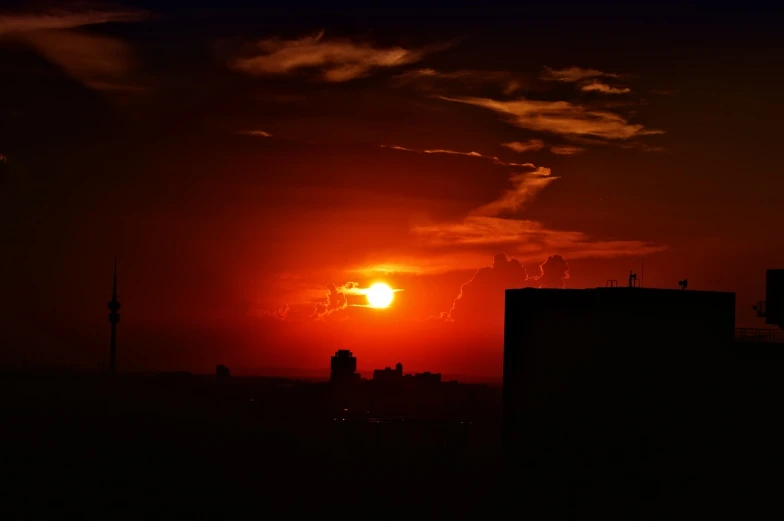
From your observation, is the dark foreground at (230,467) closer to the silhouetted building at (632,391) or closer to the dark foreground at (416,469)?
the dark foreground at (416,469)

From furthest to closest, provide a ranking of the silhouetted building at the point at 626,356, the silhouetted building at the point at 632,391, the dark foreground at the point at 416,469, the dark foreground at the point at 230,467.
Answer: the dark foreground at the point at 230,467, the silhouetted building at the point at 626,356, the silhouetted building at the point at 632,391, the dark foreground at the point at 416,469

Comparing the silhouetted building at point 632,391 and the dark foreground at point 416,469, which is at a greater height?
the silhouetted building at point 632,391

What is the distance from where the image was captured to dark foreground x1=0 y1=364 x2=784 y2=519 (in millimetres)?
61344

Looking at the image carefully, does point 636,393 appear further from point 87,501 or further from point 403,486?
point 87,501

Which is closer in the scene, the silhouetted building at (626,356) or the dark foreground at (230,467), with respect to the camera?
the silhouetted building at (626,356)

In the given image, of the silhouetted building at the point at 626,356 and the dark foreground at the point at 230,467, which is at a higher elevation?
the silhouetted building at the point at 626,356

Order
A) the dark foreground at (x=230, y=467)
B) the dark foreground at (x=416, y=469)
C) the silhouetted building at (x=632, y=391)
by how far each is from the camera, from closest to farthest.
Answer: the dark foreground at (x=416, y=469)
the silhouetted building at (x=632, y=391)
the dark foreground at (x=230, y=467)

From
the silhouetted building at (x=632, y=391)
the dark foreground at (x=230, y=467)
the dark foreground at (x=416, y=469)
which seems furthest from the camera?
the dark foreground at (x=230, y=467)

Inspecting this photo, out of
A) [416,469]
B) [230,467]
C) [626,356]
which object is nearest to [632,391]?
[626,356]

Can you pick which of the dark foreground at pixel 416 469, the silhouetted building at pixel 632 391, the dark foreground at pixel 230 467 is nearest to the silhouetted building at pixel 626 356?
the silhouetted building at pixel 632 391

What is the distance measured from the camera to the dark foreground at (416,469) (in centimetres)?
6134

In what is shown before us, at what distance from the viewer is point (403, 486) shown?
9406 cm

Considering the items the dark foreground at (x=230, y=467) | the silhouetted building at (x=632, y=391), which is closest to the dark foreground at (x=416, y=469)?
the silhouetted building at (x=632, y=391)

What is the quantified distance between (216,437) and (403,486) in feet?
233
